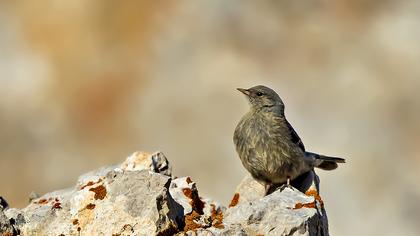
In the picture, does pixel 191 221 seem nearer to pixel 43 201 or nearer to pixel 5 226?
pixel 5 226

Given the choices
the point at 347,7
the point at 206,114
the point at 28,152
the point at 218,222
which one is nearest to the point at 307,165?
the point at 218,222

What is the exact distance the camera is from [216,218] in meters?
9.77

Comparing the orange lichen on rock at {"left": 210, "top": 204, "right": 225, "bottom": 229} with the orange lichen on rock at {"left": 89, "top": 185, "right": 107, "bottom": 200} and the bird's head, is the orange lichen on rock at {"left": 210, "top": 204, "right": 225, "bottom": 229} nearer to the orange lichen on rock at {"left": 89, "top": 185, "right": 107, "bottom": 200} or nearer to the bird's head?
the orange lichen on rock at {"left": 89, "top": 185, "right": 107, "bottom": 200}

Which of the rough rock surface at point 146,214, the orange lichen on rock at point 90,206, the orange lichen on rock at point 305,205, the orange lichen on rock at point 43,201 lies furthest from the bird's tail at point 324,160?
the orange lichen on rock at point 90,206

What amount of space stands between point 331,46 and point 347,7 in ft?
7.01

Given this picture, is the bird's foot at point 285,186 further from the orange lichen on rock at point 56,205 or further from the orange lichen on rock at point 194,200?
the orange lichen on rock at point 56,205

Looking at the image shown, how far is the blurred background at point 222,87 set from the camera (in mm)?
25812

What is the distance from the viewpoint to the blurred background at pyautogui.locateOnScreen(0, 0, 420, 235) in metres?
25.8

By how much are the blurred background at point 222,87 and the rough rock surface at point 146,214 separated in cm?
1405

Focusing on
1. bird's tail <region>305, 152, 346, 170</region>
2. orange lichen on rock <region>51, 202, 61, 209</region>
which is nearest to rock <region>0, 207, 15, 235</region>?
orange lichen on rock <region>51, 202, 61, 209</region>

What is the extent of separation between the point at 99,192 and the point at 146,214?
736 mm

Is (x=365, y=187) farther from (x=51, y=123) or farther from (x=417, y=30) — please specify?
(x=51, y=123)

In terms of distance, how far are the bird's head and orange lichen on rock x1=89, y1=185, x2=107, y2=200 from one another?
3621 mm

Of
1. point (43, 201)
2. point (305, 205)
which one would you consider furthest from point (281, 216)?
point (43, 201)
